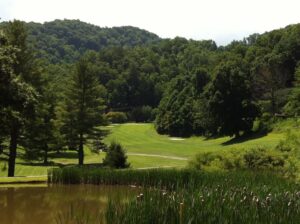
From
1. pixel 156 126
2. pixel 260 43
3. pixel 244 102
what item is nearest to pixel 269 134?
pixel 244 102

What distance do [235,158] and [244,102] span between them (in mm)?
34191

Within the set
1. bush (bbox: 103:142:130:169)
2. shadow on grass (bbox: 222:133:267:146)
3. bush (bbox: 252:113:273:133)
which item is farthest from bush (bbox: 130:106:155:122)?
bush (bbox: 103:142:130:169)

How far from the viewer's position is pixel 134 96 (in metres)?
133

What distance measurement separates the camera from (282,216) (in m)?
9.80

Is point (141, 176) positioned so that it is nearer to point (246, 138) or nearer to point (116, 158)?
point (116, 158)

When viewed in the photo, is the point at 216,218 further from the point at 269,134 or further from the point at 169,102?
the point at 169,102

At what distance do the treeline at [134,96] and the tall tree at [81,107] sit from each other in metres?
0.09

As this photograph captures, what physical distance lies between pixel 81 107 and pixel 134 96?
87.7 metres

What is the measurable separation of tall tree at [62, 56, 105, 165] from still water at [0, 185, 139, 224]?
20731mm

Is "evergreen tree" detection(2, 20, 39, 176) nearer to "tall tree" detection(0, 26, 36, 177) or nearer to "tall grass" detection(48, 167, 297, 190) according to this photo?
"tall tree" detection(0, 26, 36, 177)

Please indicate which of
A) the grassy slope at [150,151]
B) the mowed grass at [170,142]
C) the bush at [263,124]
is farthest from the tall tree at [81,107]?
the bush at [263,124]

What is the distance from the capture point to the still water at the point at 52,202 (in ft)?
50.3

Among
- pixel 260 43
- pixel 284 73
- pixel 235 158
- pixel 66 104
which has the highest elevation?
pixel 260 43

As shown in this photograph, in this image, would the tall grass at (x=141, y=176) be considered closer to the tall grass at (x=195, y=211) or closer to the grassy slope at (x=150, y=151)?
the grassy slope at (x=150, y=151)
